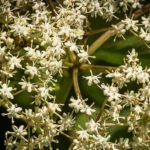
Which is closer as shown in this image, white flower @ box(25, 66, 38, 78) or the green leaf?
white flower @ box(25, 66, 38, 78)

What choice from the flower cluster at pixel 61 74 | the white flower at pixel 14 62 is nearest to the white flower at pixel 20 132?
the flower cluster at pixel 61 74

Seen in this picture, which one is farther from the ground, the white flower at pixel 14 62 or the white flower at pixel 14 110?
the white flower at pixel 14 62

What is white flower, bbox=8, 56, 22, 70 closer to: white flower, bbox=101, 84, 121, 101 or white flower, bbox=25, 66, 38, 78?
white flower, bbox=25, 66, 38, 78

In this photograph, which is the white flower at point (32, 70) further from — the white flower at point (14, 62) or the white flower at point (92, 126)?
the white flower at point (92, 126)

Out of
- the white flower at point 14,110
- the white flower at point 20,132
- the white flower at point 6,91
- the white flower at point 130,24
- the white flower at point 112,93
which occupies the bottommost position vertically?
the white flower at point 20,132

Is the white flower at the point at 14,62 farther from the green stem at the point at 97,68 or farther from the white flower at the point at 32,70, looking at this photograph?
the green stem at the point at 97,68

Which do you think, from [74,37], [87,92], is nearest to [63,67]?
[74,37]

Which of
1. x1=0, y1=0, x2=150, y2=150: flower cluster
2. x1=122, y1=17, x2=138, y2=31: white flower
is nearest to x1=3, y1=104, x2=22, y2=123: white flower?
x1=0, y1=0, x2=150, y2=150: flower cluster

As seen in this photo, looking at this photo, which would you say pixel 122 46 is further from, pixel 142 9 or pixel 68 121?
pixel 68 121

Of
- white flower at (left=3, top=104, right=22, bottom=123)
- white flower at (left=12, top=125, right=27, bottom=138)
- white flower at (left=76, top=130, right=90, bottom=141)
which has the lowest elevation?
white flower at (left=76, top=130, right=90, bottom=141)

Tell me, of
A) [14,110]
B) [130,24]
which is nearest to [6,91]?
[14,110]

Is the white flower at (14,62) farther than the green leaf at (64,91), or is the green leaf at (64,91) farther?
the green leaf at (64,91)
